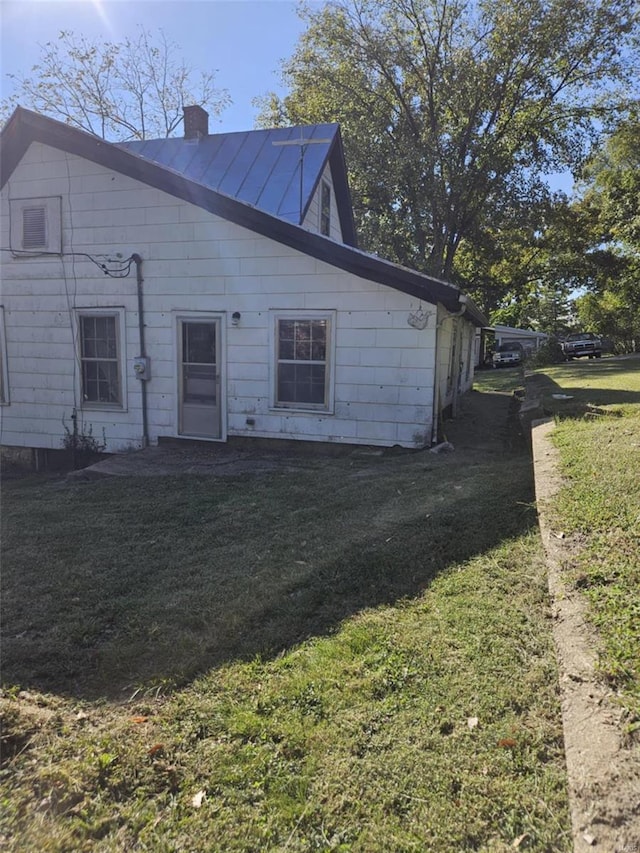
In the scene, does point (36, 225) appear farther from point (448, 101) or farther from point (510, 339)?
point (510, 339)

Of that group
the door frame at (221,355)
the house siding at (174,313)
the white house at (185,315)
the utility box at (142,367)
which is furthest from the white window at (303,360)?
the utility box at (142,367)

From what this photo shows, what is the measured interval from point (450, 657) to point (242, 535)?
249 cm

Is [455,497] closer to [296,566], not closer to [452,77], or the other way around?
[296,566]

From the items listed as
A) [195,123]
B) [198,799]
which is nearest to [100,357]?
[195,123]

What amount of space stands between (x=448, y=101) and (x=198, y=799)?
22044 mm

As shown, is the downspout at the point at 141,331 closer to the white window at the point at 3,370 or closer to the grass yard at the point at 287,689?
the white window at the point at 3,370

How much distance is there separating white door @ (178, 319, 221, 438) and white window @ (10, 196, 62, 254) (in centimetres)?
281

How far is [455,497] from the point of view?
17.4 feet

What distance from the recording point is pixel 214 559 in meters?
4.22

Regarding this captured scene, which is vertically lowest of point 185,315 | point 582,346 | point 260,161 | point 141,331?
point 141,331

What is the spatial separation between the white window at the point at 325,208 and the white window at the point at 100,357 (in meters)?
5.25

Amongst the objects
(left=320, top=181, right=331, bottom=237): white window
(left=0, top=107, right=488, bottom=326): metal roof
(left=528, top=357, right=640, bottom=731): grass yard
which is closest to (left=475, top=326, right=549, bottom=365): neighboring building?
(left=320, top=181, right=331, bottom=237): white window

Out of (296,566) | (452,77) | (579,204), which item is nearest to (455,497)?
(296,566)

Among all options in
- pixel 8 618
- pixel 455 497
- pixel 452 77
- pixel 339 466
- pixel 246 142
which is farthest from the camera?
pixel 452 77
